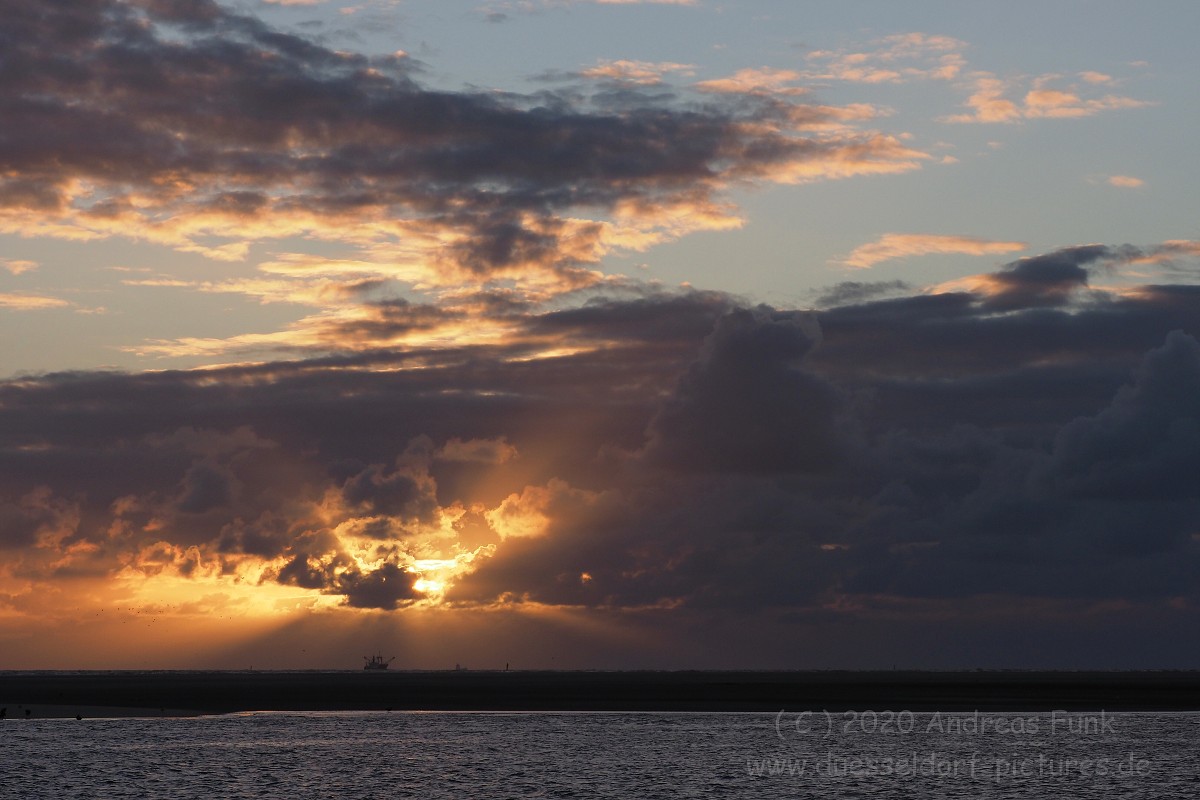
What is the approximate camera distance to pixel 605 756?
4419 inches

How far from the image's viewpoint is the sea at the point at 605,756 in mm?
90875

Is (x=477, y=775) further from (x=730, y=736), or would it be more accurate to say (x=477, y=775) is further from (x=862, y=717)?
(x=862, y=717)

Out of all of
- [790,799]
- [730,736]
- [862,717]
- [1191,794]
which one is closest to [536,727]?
[730,736]

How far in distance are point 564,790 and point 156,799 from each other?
27679mm

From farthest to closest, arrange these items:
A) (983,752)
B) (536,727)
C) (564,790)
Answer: (536,727)
(983,752)
(564,790)

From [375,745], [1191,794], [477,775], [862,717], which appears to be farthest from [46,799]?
[862,717]

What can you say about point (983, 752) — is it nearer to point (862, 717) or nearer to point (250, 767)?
point (862, 717)

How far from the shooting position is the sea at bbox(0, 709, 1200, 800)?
90875 millimetres

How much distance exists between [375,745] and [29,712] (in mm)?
69982

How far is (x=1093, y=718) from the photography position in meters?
160

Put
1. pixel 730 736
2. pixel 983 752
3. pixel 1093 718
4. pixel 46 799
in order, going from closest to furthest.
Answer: pixel 46 799 < pixel 983 752 < pixel 730 736 < pixel 1093 718

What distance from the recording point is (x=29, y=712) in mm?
168125

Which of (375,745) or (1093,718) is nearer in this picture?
(375,745)

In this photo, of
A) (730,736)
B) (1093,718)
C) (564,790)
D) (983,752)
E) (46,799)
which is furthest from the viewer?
(1093,718)
